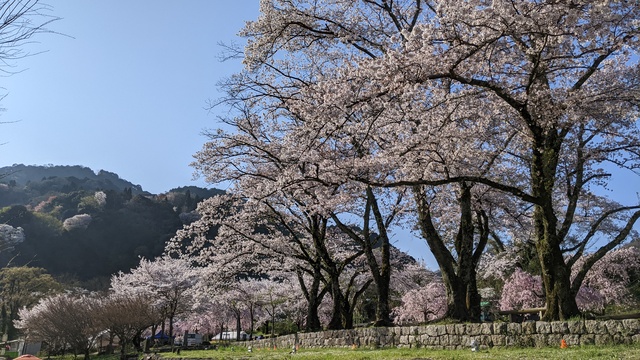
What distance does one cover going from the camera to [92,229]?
10088cm

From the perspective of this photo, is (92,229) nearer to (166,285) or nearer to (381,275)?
(166,285)

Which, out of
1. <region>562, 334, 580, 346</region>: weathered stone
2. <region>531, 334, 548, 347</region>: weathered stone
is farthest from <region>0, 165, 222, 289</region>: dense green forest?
<region>562, 334, 580, 346</region>: weathered stone

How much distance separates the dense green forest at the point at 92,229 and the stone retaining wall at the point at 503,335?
66688 mm

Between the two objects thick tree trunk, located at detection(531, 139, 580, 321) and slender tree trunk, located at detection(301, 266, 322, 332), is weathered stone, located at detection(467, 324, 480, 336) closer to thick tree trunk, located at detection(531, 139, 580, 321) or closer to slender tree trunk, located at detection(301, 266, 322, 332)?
thick tree trunk, located at detection(531, 139, 580, 321)

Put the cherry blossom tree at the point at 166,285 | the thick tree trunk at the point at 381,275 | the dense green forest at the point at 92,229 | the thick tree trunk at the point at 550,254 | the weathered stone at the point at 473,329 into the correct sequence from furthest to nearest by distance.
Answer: the dense green forest at the point at 92,229, the cherry blossom tree at the point at 166,285, the thick tree trunk at the point at 381,275, the thick tree trunk at the point at 550,254, the weathered stone at the point at 473,329

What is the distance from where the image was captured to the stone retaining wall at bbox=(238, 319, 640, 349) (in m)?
8.27

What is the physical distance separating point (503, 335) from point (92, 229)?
344 ft

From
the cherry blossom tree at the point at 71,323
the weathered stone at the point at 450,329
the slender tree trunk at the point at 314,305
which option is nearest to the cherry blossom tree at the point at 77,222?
the cherry blossom tree at the point at 71,323

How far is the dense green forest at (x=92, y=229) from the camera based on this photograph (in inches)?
3524

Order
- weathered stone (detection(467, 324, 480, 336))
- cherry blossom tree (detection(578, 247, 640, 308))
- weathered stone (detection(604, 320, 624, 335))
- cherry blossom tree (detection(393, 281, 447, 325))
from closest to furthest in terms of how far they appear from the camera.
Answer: weathered stone (detection(604, 320, 624, 335)) < weathered stone (detection(467, 324, 480, 336)) < cherry blossom tree (detection(578, 247, 640, 308)) < cherry blossom tree (detection(393, 281, 447, 325))

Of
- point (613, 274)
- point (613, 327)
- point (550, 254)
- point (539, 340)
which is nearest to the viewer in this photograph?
point (613, 327)

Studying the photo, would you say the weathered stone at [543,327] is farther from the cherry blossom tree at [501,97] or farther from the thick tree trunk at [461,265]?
the thick tree trunk at [461,265]

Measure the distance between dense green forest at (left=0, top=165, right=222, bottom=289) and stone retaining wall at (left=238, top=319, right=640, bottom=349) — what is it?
6669 centimetres

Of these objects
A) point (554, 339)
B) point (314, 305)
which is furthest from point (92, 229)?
point (554, 339)
